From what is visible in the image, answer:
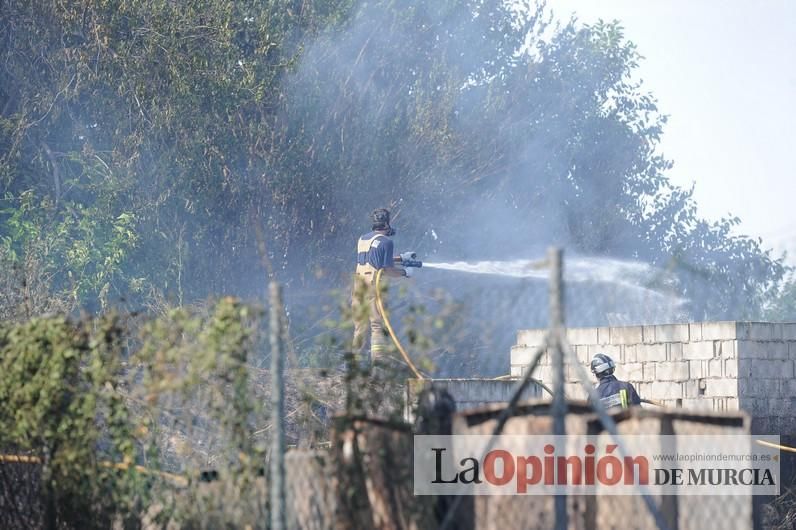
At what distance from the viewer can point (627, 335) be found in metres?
12.2

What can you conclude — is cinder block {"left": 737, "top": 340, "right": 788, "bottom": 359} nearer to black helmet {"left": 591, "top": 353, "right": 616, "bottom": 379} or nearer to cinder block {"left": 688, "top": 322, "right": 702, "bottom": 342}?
cinder block {"left": 688, "top": 322, "right": 702, "bottom": 342}

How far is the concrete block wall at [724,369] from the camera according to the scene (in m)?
11.3

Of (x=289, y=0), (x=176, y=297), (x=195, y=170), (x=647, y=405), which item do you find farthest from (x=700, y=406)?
(x=289, y=0)

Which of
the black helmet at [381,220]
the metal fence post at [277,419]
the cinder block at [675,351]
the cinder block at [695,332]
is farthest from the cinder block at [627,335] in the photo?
the metal fence post at [277,419]

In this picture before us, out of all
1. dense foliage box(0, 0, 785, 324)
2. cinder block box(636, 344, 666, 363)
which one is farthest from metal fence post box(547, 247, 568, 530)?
dense foliage box(0, 0, 785, 324)

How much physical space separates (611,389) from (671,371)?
215cm

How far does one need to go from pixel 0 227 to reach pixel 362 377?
13.9 m

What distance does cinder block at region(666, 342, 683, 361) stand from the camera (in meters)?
11.8

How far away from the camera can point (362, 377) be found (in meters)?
5.29

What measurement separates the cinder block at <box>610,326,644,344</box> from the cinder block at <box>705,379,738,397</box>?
2.89 feet

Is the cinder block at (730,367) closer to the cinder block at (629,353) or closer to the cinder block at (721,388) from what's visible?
the cinder block at (721,388)

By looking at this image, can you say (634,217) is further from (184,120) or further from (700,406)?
(700,406)

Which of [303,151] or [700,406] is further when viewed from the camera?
[303,151]

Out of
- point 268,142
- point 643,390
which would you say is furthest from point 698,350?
point 268,142
